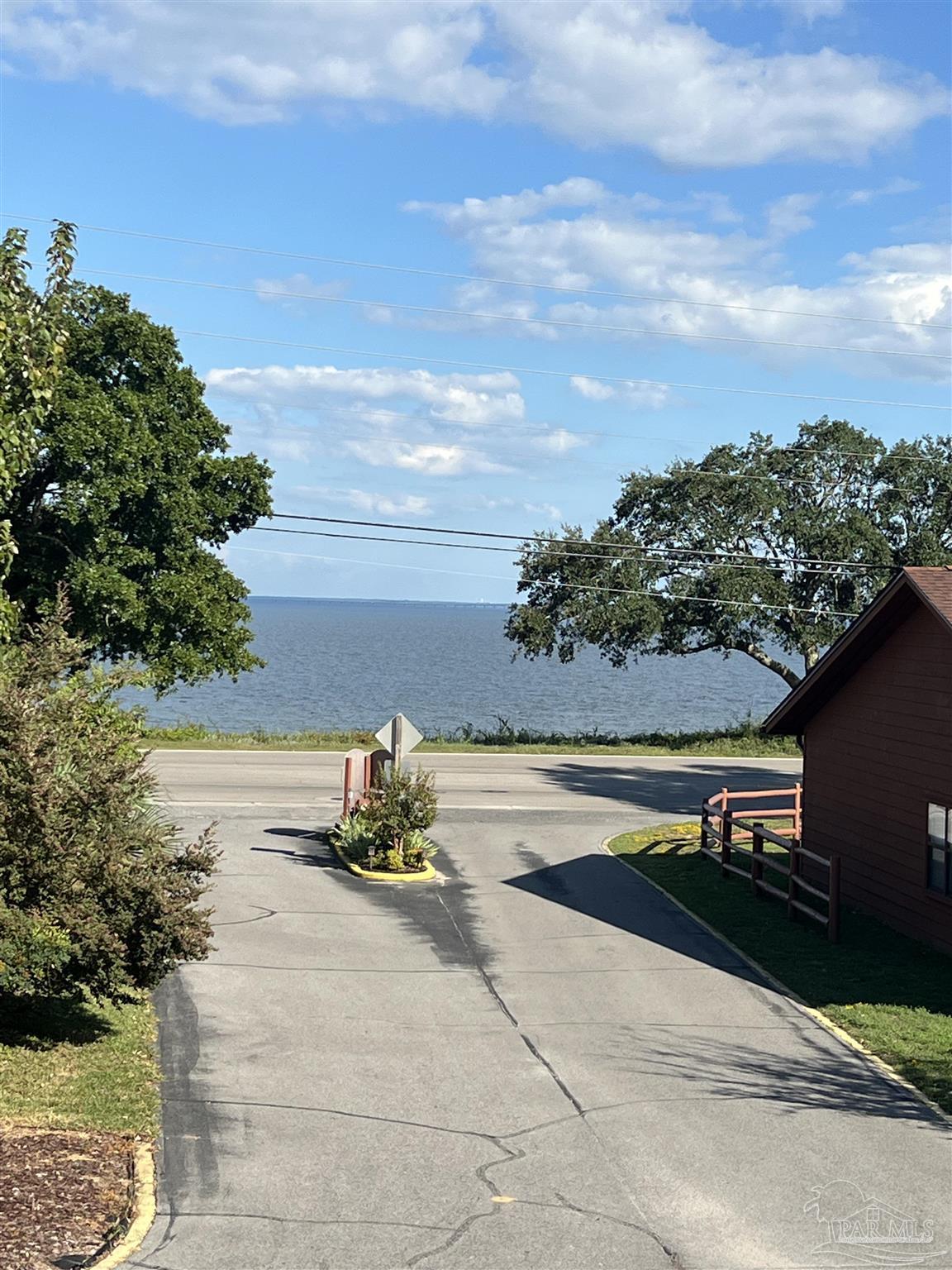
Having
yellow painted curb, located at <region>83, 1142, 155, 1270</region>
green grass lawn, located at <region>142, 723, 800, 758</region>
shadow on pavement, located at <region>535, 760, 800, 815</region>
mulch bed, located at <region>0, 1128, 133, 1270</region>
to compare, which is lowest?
yellow painted curb, located at <region>83, 1142, 155, 1270</region>

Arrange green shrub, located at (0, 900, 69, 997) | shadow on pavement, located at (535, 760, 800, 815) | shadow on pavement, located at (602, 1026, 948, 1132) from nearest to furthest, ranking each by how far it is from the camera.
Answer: green shrub, located at (0, 900, 69, 997) → shadow on pavement, located at (602, 1026, 948, 1132) → shadow on pavement, located at (535, 760, 800, 815)

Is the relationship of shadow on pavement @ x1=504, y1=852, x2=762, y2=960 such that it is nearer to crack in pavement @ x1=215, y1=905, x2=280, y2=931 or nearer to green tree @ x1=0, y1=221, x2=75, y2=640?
crack in pavement @ x1=215, y1=905, x2=280, y2=931

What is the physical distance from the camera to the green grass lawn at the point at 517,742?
135ft

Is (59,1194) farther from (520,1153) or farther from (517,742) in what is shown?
(517,742)

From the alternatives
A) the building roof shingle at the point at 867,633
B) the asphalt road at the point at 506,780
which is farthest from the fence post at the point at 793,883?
the asphalt road at the point at 506,780

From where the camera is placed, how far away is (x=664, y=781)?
3581cm

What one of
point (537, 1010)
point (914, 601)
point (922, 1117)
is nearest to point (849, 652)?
point (914, 601)

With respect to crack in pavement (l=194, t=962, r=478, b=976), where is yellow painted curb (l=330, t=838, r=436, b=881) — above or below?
above

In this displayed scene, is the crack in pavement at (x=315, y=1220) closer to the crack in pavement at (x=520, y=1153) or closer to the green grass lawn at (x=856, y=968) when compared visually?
the crack in pavement at (x=520, y=1153)

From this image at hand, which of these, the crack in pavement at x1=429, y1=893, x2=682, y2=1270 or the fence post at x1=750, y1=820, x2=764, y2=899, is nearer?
the crack in pavement at x1=429, y1=893, x2=682, y2=1270

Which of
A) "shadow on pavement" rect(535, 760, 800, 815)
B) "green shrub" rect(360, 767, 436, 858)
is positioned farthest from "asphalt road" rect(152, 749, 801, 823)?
"green shrub" rect(360, 767, 436, 858)

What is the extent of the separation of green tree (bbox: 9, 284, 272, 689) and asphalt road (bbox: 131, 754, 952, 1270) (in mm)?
14680

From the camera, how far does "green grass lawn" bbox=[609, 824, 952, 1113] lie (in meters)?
13.2

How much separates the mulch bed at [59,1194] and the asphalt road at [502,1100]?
363 mm
